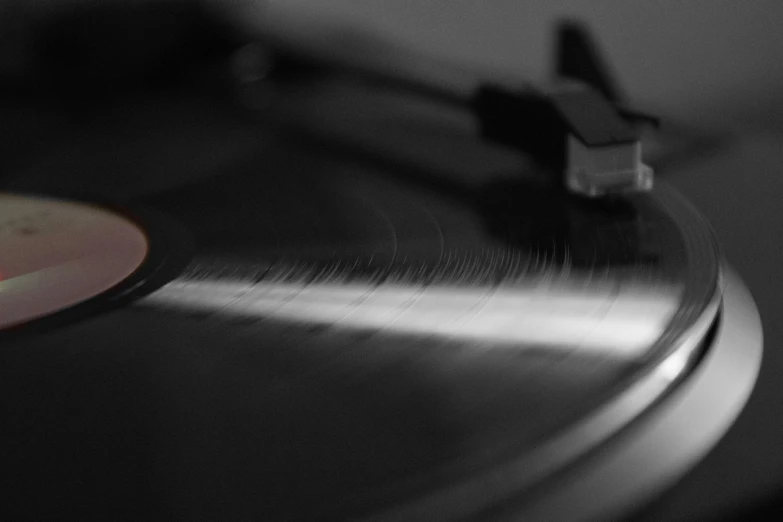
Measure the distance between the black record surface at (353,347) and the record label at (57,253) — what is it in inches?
0.7

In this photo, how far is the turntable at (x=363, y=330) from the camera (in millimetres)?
356

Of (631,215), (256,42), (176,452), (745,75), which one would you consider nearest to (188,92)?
(256,42)

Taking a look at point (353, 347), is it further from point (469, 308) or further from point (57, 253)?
point (57, 253)

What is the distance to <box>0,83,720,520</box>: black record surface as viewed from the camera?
1.16ft

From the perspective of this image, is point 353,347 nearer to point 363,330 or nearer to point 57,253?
point 363,330

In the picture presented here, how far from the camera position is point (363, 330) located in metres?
0.47

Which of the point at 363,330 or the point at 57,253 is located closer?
the point at 363,330

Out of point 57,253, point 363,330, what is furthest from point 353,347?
point 57,253

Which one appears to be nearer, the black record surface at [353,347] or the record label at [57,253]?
the black record surface at [353,347]

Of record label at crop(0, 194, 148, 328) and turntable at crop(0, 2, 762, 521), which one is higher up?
turntable at crop(0, 2, 762, 521)

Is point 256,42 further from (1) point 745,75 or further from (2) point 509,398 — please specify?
(1) point 745,75

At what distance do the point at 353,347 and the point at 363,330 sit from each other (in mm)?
18

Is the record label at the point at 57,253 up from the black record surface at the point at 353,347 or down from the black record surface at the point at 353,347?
down

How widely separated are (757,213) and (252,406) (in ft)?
1.28
